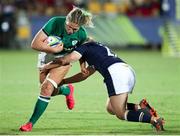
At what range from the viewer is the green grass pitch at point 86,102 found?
31.1 feet

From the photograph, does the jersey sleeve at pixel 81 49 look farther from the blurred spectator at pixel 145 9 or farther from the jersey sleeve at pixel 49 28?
Result: the blurred spectator at pixel 145 9

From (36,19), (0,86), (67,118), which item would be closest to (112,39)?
(36,19)

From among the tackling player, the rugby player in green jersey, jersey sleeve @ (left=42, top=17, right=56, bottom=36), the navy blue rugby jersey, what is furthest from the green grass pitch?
jersey sleeve @ (left=42, top=17, right=56, bottom=36)

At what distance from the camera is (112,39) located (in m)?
26.5

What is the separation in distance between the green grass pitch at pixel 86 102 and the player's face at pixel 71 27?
Result: 1.36m

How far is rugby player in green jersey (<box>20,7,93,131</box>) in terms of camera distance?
9.39 metres

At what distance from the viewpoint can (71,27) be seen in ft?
31.9

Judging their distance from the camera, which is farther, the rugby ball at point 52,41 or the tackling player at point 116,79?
the rugby ball at point 52,41

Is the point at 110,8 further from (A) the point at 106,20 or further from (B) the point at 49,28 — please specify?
(B) the point at 49,28

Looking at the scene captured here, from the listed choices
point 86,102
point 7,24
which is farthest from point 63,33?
point 7,24

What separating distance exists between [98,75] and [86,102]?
5.83 meters

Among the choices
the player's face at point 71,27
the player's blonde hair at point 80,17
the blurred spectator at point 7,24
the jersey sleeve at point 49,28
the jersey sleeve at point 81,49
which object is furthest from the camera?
the blurred spectator at point 7,24

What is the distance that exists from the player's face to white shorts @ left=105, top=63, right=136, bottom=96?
0.79 m

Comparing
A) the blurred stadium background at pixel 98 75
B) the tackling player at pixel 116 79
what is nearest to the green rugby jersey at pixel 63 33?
the tackling player at pixel 116 79
